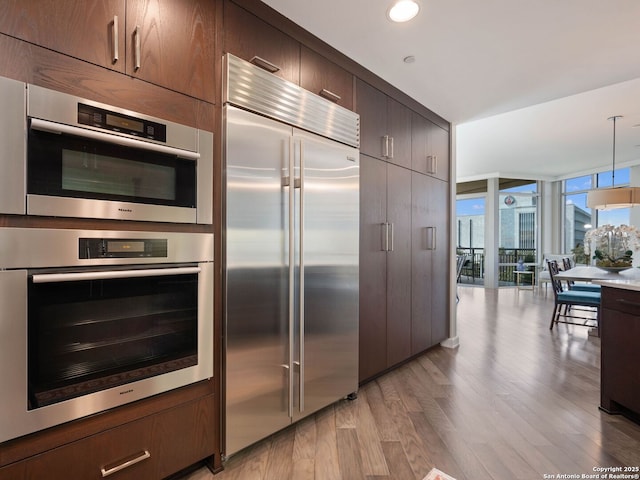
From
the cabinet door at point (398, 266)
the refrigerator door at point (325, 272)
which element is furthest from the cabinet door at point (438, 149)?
the refrigerator door at point (325, 272)

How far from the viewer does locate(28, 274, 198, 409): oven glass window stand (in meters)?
1.28

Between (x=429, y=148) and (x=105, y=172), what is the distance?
10.0 ft

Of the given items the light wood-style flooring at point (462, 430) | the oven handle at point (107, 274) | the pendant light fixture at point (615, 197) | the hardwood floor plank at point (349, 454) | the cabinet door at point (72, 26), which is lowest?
the hardwood floor plank at point (349, 454)

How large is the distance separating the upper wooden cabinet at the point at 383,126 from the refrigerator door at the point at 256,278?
922 mm

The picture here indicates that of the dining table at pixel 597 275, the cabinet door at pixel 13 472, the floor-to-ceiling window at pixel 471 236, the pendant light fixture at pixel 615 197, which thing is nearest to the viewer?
the cabinet door at pixel 13 472

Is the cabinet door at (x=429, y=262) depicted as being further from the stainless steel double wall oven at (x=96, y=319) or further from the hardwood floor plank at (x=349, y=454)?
the stainless steel double wall oven at (x=96, y=319)

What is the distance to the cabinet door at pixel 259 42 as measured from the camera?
1.86 metres

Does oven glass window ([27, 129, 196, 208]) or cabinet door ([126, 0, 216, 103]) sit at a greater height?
cabinet door ([126, 0, 216, 103])

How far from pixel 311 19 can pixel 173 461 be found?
252 cm

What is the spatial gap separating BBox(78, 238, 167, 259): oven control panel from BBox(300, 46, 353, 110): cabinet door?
1.39 metres

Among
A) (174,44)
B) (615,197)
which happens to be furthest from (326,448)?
(615,197)

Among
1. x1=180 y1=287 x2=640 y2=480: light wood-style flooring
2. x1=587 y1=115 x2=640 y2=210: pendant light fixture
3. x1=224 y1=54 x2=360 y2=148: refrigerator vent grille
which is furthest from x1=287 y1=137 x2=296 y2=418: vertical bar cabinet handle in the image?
x1=587 y1=115 x2=640 y2=210: pendant light fixture

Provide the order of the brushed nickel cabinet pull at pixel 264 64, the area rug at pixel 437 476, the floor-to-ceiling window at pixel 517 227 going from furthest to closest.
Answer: the floor-to-ceiling window at pixel 517 227
the brushed nickel cabinet pull at pixel 264 64
the area rug at pixel 437 476

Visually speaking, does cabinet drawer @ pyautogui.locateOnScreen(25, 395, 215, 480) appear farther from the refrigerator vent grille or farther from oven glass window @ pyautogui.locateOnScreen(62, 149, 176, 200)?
the refrigerator vent grille
